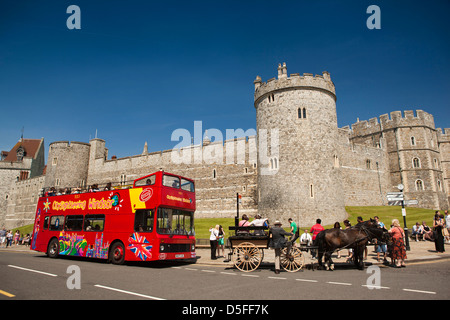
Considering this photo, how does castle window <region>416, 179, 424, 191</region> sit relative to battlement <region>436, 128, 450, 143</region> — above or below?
below

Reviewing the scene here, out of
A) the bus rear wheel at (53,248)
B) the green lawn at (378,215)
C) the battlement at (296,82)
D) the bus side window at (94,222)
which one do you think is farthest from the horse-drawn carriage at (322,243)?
the battlement at (296,82)

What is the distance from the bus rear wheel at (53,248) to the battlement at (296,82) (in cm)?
1826

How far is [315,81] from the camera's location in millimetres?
24109

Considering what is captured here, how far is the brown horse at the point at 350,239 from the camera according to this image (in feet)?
31.6

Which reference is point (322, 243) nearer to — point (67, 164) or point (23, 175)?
point (67, 164)

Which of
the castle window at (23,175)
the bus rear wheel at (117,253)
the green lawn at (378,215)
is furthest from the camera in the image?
the castle window at (23,175)

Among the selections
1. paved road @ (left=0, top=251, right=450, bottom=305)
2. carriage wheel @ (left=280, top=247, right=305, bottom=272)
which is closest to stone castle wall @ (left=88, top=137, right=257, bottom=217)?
carriage wheel @ (left=280, top=247, right=305, bottom=272)

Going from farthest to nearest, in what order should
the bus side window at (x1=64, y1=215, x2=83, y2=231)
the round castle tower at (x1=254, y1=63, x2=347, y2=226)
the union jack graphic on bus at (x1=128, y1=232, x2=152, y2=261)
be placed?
the round castle tower at (x1=254, y1=63, x2=347, y2=226), the bus side window at (x1=64, y1=215, x2=83, y2=231), the union jack graphic on bus at (x1=128, y1=232, x2=152, y2=261)

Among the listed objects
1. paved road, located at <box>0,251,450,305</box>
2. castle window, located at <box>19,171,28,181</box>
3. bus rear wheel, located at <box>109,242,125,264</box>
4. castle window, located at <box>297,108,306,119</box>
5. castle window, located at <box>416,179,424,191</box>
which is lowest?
paved road, located at <box>0,251,450,305</box>

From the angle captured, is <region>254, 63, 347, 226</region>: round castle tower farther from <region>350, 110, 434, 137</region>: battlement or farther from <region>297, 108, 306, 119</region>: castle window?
<region>350, 110, 434, 137</region>: battlement

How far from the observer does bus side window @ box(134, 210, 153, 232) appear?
37.1 feet

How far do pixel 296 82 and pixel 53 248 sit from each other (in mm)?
19888

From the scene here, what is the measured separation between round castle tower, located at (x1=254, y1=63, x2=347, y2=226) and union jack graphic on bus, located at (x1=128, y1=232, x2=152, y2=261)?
13.3 meters

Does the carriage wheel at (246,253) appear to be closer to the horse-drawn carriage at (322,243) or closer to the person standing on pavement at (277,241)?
the horse-drawn carriage at (322,243)
